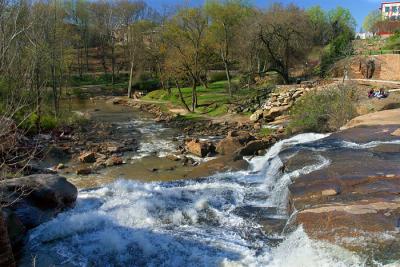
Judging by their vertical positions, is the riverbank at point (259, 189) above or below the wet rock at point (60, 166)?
above

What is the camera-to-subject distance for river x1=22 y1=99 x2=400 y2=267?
37.4 feet

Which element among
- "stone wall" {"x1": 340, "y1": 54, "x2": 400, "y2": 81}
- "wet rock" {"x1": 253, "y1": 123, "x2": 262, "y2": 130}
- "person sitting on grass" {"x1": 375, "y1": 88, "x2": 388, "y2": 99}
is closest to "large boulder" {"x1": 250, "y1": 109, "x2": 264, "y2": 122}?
"wet rock" {"x1": 253, "y1": 123, "x2": 262, "y2": 130}

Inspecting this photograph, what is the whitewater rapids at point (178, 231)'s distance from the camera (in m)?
11.4

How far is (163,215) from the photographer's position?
14.6 metres

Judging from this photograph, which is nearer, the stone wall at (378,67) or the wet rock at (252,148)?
the wet rock at (252,148)

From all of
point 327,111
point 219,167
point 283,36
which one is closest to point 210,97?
point 283,36

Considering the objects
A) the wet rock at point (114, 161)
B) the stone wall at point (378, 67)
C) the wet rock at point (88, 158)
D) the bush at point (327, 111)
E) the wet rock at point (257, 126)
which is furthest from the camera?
the stone wall at point (378, 67)

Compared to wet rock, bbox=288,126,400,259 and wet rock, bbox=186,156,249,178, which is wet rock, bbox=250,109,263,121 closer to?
wet rock, bbox=186,156,249,178

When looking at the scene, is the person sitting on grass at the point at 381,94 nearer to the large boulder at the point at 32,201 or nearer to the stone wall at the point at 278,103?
the stone wall at the point at 278,103

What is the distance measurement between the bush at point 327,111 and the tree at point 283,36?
14.3m

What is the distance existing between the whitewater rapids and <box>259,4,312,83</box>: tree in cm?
2499

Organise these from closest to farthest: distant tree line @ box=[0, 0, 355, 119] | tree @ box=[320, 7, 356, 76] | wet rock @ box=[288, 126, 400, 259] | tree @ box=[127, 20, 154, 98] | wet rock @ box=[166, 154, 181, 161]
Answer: wet rock @ box=[288, 126, 400, 259] < wet rock @ box=[166, 154, 181, 161] < distant tree line @ box=[0, 0, 355, 119] < tree @ box=[320, 7, 356, 76] < tree @ box=[127, 20, 154, 98]

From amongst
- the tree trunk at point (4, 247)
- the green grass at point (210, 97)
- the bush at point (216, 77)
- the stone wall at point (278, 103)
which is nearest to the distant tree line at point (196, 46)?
the green grass at point (210, 97)

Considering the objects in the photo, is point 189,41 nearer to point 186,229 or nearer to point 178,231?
point 186,229
